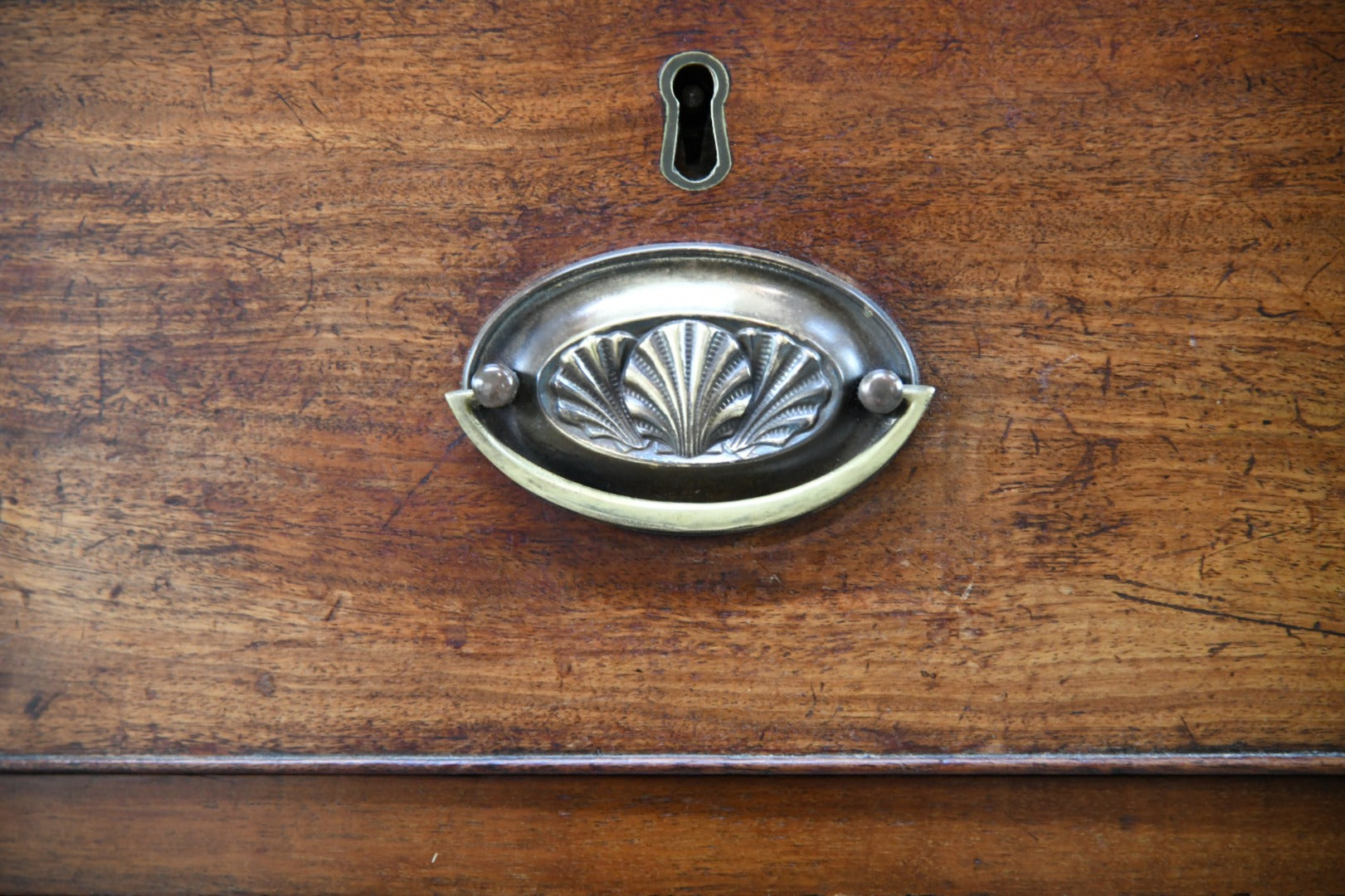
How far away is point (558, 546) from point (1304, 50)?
1.26 feet

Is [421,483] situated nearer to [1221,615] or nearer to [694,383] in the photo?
[694,383]

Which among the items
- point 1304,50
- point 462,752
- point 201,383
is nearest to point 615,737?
point 462,752

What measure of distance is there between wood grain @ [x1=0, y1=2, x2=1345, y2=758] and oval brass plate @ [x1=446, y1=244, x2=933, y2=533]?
2 centimetres

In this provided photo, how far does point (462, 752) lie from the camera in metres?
0.44

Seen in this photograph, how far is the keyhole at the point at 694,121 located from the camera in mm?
411

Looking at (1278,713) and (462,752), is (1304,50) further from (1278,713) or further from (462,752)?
(462,752)

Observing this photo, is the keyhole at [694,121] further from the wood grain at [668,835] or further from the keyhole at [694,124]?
the wood grain at [668,835]

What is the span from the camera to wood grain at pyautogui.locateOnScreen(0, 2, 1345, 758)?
0.41 m

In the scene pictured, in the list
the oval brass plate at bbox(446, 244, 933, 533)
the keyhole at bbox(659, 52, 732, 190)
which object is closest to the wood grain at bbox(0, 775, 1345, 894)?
the oval brass plate at bbox(446, 244, 933, 533)

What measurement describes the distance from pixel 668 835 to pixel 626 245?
0.27m

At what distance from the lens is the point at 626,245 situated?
420 mm

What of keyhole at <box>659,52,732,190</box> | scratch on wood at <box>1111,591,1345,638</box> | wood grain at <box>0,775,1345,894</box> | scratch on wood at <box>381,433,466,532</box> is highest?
keyhole at <box>659,52,732,190</box>

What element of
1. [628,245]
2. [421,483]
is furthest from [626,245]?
[421,483]

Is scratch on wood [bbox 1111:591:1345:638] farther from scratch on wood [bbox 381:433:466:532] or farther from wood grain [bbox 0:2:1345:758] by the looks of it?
scratch on wood [bbox 381:433:466:532]
